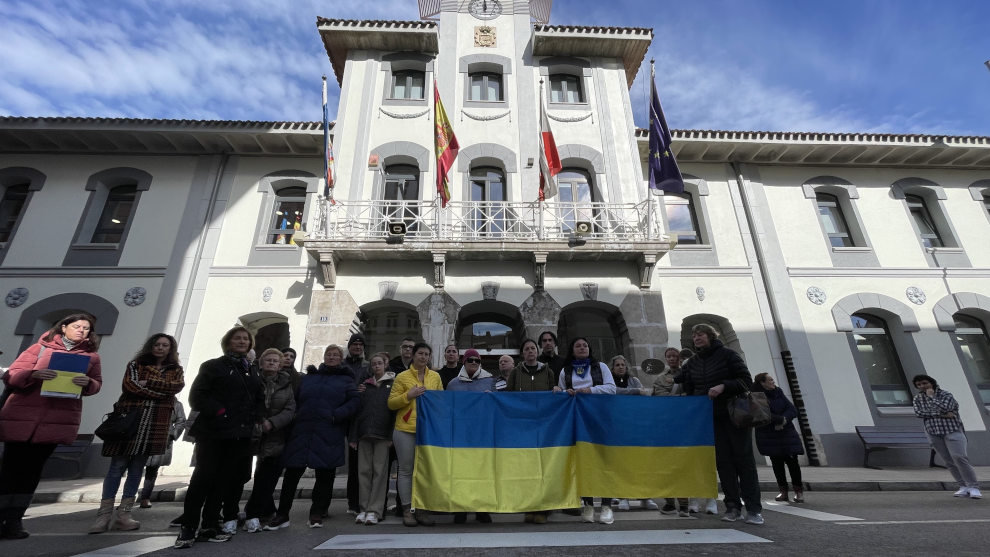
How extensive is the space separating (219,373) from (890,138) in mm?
16609

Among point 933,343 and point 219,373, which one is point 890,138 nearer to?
point 933,343

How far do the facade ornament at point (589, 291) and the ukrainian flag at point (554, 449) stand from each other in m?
5.01

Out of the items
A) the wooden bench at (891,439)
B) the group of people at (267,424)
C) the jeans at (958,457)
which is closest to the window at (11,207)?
the group of people at (267,424)

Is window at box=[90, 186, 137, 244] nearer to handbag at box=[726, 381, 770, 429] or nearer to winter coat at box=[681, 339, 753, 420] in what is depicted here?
winter coat at box=[681, 339, 753, 420]

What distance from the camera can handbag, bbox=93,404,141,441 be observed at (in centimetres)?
424

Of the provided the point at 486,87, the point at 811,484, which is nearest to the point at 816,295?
the point at 811,484

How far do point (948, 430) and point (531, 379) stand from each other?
22.4 feet

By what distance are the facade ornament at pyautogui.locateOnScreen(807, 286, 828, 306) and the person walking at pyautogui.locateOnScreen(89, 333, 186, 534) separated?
13.1 meters

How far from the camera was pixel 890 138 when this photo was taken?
12.4 metres

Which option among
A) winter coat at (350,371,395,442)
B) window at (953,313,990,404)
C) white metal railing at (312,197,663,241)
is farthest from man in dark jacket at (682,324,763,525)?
window at (953,313,990,404)

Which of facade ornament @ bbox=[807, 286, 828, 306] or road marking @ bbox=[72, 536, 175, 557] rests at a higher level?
facade ornament @ bbox=[807, 286, 828, 306]

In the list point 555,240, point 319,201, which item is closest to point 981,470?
point 555,240

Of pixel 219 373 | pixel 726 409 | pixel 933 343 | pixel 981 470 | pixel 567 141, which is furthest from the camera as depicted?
pixel 567 141

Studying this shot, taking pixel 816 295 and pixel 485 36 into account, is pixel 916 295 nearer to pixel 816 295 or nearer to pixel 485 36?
pixel 816 295
